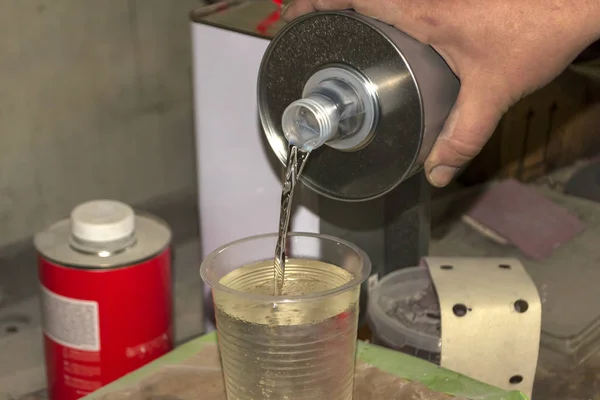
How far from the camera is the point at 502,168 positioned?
3.92ft

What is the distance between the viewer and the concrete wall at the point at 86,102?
3.72 feet

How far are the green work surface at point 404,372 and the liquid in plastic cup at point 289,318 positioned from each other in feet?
0.29

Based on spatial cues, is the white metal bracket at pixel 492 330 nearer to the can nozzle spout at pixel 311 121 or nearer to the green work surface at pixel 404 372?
the green work surface at pixel 404 372

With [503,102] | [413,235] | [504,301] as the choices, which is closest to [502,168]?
[413,235]

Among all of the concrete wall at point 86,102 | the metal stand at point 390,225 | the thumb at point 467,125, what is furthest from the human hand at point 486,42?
the concrete wall at point 86,102

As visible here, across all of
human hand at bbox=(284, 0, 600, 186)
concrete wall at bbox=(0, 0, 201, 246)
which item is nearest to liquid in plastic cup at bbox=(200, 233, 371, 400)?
human hand at bbox=(284, 0, 600, 186)

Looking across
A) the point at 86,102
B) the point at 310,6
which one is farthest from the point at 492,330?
the point at 86,102

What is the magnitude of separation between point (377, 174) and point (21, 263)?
2.24ft

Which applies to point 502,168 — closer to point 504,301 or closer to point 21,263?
point 504,301

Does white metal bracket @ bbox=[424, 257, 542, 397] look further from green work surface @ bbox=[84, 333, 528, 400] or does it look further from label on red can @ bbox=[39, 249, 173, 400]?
label on red can @ bbox=[39, 249, 173, 400]

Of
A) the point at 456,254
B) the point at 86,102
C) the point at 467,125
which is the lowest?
the point at 456,254

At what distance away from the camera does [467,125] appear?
638 mm

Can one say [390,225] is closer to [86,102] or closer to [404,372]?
[404,372]

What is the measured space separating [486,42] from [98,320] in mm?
434
